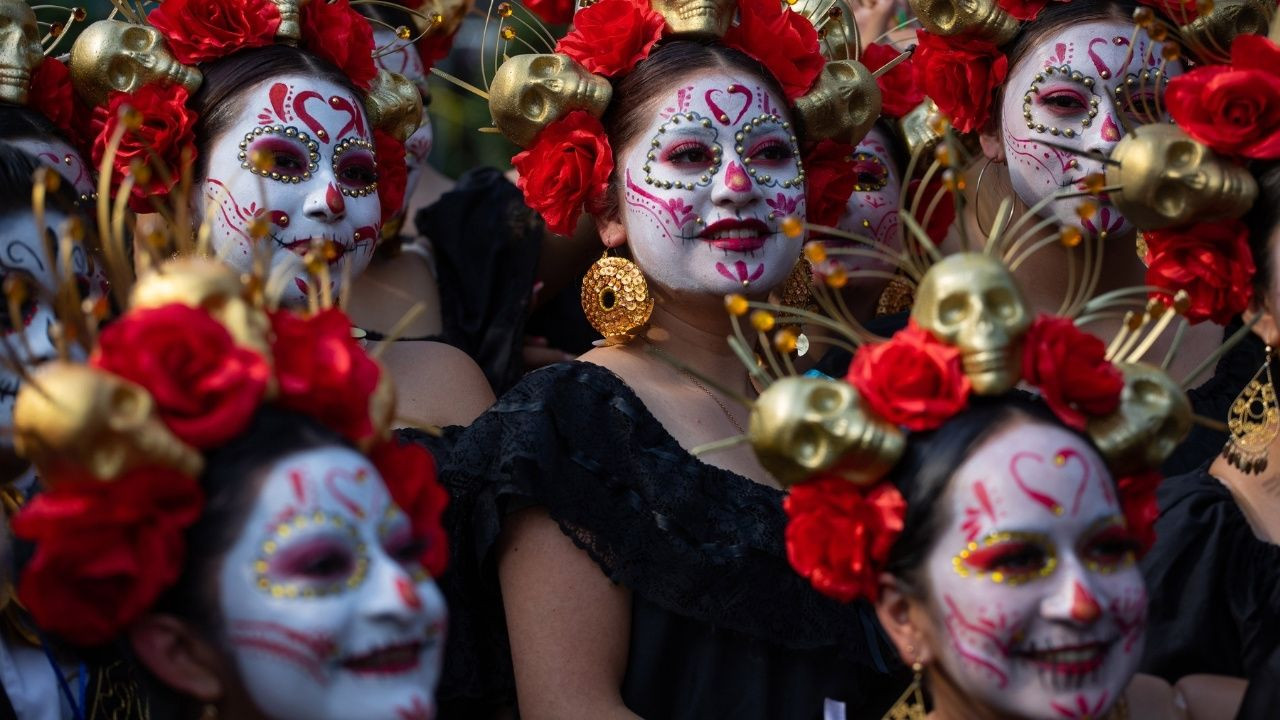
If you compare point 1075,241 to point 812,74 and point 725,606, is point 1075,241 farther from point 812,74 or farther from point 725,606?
point 812,74

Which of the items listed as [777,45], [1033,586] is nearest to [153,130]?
[777,45]

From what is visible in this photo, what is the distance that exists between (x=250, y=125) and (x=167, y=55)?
0.29 metres

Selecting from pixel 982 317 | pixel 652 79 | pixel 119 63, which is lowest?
pixel 119 63

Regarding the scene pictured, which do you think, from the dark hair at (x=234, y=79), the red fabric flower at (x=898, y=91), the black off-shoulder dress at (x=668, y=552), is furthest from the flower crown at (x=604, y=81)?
the red fabric flower at (x=898, y=91)

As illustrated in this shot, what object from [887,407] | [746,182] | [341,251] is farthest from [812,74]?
[887,407]

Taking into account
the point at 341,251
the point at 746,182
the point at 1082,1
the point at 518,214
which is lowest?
the point at 518,214

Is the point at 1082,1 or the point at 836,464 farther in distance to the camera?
the point at 1082,1

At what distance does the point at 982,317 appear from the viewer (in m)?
3.22

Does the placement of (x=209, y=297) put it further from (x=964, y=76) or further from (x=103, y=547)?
(x=964, y=76)

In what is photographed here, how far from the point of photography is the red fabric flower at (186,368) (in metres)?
2.85

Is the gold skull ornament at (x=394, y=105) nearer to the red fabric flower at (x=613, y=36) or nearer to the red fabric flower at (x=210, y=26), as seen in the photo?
the red fabric flower at (x=210, y=26)

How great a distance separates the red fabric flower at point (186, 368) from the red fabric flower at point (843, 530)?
3.14 ft

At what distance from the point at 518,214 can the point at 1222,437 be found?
2.14 metres

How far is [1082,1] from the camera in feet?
15.6
